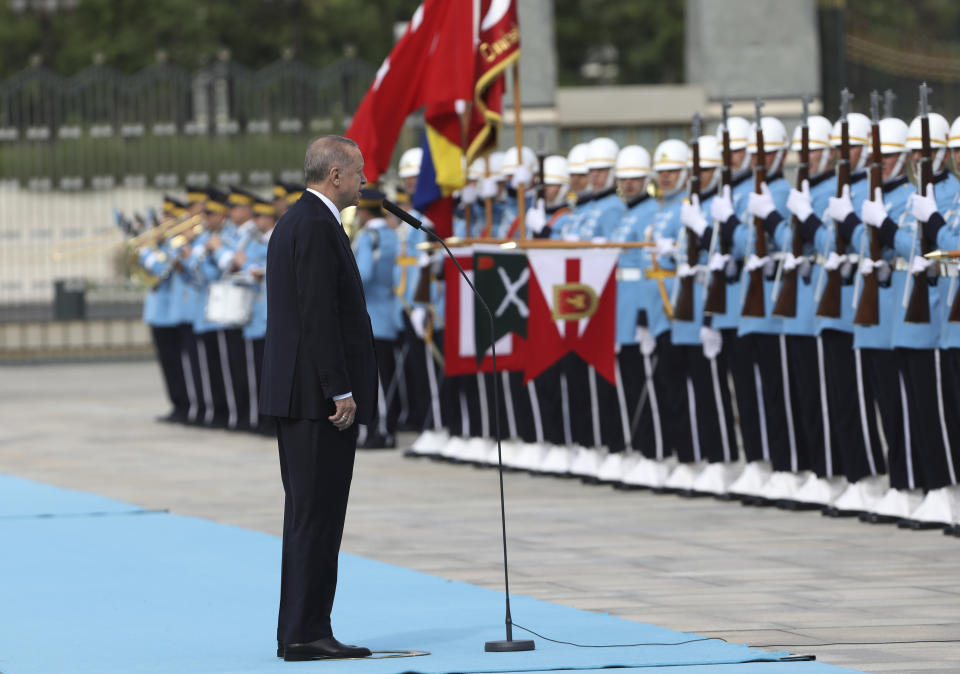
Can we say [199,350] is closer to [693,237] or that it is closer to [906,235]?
[693,237]

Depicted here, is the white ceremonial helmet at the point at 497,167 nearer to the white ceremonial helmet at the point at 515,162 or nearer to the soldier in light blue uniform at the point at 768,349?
the white ceremonial helmet at the point at 515,162

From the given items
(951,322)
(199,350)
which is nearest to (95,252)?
(199,350)

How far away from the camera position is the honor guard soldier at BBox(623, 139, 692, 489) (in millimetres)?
11805

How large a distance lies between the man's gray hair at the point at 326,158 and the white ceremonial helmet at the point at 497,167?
22.6 feet

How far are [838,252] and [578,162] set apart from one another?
2958mm

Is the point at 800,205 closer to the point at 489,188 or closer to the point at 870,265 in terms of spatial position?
the point at 870,265

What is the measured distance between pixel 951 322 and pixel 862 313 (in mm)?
580

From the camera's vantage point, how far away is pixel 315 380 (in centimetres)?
662

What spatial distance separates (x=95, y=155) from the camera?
86.3ft

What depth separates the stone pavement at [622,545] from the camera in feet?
24.4

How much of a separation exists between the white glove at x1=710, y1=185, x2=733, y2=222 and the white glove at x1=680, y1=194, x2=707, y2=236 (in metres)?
0.12

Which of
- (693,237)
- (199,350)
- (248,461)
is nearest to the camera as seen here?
(693,237)

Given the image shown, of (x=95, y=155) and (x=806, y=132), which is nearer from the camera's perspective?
(x=806, y=132)

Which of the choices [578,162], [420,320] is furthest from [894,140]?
[420,320]
